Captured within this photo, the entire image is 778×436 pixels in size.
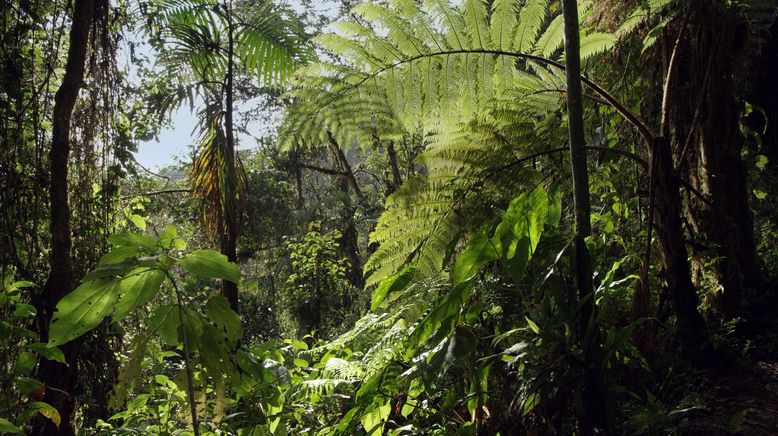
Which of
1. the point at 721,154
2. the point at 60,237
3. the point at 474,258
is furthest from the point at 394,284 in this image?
the point at 60,237

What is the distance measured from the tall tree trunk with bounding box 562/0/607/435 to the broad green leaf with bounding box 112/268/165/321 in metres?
0.73

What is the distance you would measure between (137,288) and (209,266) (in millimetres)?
117

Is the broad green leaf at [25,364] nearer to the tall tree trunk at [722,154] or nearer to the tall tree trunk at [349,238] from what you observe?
the tall tree trunk at [722,154]

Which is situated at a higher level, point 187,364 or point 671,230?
point 671,230

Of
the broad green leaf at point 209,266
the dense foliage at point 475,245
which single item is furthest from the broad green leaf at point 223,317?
the broad green leaf at point 209,266

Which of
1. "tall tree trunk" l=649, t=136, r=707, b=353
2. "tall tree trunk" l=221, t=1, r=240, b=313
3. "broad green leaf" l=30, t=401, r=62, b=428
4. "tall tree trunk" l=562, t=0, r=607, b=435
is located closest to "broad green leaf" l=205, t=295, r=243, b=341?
"tall tree trunk" l=562, t=0, r=607, b=435

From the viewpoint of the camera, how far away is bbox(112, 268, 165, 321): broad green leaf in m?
0.90

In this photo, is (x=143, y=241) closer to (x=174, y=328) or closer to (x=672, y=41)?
(x=174, y=328)

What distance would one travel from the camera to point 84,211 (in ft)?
9.65

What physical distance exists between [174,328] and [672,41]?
181cm

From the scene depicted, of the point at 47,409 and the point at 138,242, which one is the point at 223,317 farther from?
the point at 47,409

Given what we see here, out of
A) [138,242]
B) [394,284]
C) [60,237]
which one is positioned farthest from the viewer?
[60,237]

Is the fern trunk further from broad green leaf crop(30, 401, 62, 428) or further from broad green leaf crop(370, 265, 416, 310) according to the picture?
broad green leaf crop(30, 401, 62, 428)

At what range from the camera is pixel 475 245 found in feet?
3.38
